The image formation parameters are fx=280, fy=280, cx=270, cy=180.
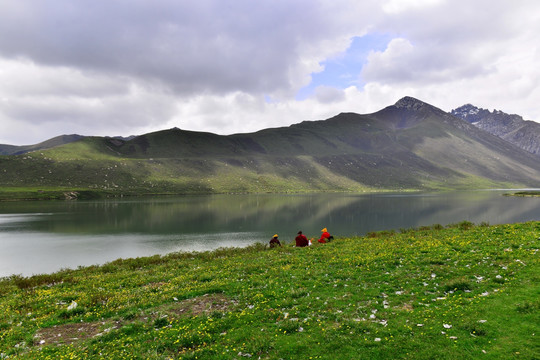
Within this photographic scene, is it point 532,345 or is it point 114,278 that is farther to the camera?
point 114,278

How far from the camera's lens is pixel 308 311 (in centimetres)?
1306

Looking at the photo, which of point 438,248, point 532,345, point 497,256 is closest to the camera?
point 532,345

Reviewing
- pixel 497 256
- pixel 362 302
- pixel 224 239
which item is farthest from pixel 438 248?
pixel 224 239

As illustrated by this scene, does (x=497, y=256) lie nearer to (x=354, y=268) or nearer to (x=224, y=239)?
(x=354, y=268)

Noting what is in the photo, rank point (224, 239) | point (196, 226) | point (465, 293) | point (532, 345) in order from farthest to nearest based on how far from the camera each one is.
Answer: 1. point (196, 226)
2. point (224, 239)
3. point (465, 293)
4. point (532, 345)

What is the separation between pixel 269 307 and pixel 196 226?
67341mm

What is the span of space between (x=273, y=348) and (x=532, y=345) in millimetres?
8272

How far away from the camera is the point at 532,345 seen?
8.80 m

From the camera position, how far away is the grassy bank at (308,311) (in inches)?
386

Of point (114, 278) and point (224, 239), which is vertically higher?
point (114, 278)

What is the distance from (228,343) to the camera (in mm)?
10648

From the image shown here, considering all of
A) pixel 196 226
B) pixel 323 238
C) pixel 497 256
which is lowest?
pixel 196 226

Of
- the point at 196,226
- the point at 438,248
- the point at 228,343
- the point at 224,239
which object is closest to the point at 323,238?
the point at 438,248

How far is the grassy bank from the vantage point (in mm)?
9797
